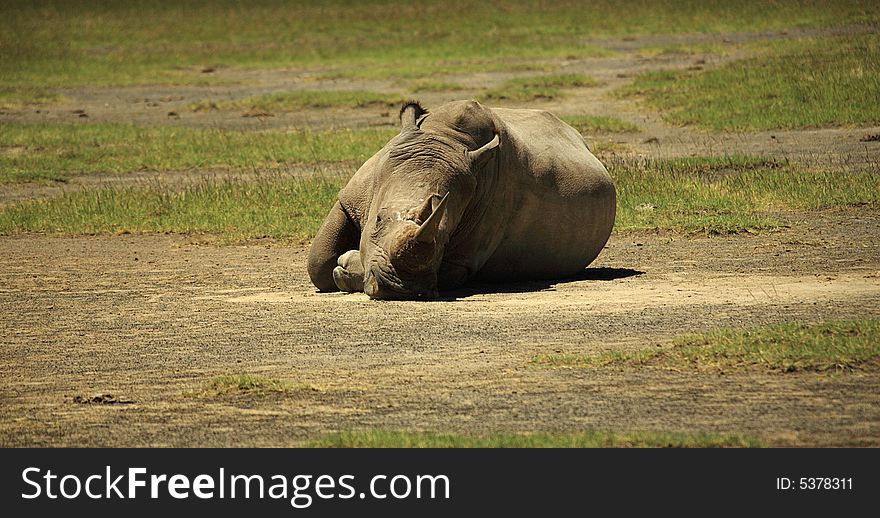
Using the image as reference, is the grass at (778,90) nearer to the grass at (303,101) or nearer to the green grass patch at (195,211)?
the grass at (303,101)

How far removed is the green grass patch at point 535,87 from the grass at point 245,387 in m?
18.7

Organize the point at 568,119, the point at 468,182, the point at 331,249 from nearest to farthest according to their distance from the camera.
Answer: the point at 468,182
the point at 331,249
the point at 568,119

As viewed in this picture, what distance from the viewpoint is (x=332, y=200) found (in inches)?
693

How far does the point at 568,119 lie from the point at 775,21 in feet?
58.4

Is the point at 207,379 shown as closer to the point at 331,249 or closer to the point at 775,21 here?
the point at 331,249

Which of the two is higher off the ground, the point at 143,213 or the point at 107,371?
the point at 107,371

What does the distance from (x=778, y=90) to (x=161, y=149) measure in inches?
413

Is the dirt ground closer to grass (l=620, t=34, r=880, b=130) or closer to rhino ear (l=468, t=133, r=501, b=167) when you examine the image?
rhino ear (l=468, t=133, r=501, b=167)

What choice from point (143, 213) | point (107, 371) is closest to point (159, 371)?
point (107, 371)

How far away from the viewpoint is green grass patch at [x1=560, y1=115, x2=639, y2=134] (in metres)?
22.9

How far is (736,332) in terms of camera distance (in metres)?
9.29

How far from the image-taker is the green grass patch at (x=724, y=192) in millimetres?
15547

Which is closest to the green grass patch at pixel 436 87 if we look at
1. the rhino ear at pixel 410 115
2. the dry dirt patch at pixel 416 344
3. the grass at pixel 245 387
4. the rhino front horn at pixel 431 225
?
the dry dirt patch at pixel 416 344

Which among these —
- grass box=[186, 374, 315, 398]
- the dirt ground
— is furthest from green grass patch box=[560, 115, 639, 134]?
grass box=[186, 374, 315, 398]
